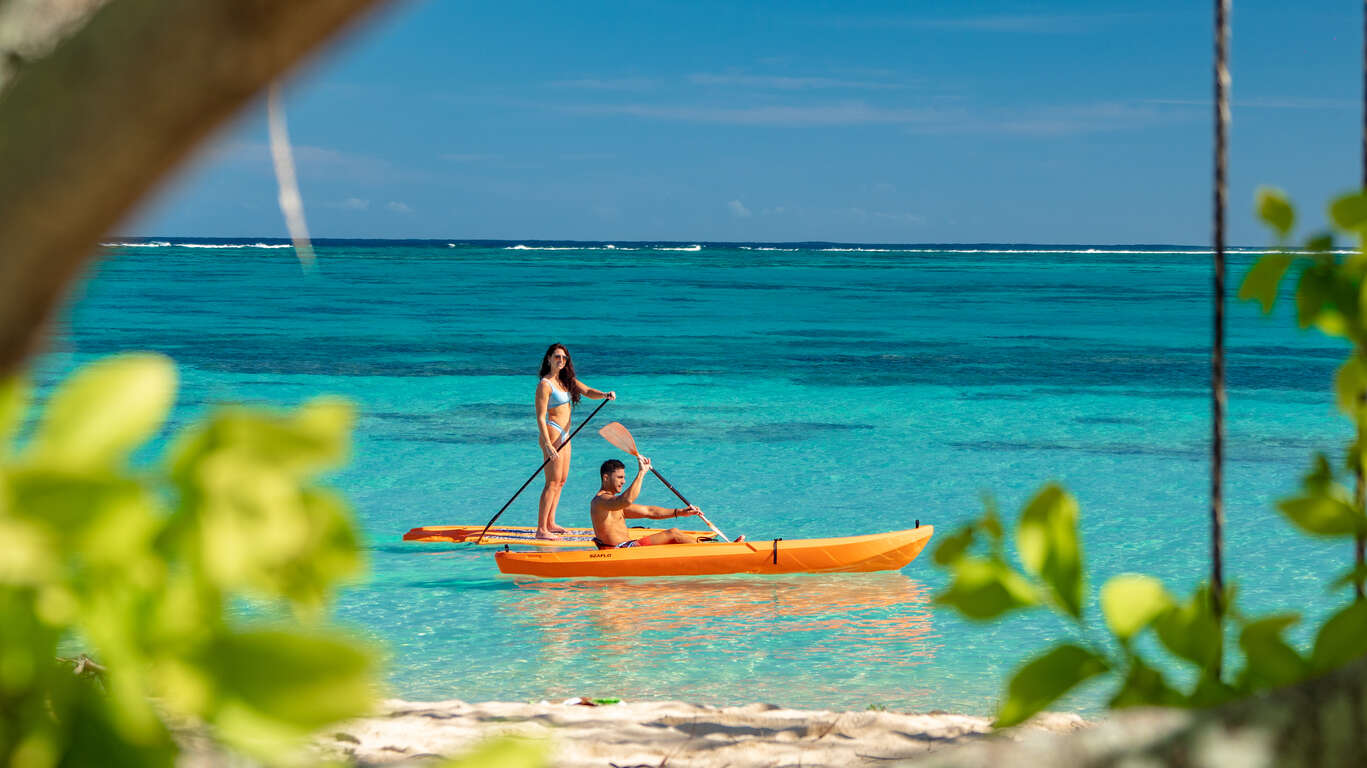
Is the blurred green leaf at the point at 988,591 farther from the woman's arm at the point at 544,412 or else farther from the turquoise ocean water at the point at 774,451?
the woman's arm at the point at 544,412

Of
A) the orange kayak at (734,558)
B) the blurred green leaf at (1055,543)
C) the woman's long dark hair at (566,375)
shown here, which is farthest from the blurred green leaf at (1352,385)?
the woman's long dark hair at (566,375)

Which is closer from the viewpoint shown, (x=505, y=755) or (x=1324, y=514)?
(x=505, y=755)

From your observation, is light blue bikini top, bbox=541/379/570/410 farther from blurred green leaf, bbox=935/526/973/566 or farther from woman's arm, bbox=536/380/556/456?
blurred green leaf, bbox=935/526/973/566

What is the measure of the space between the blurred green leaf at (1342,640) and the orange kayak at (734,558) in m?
6.79

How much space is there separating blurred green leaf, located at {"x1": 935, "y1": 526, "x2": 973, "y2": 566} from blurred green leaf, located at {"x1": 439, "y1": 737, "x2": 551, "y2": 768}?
0.42 metres

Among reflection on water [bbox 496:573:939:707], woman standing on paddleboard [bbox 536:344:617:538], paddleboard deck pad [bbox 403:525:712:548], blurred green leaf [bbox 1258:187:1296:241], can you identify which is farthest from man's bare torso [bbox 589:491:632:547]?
blurred green leaf [bbox 1258:187:1296:241]

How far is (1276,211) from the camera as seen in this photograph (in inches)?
40.3

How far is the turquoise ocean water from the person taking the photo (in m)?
6.40

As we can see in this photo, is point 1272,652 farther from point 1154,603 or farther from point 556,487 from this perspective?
point 556,487

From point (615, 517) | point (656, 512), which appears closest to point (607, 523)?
point (615, 517)

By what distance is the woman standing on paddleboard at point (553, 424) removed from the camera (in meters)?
8.70

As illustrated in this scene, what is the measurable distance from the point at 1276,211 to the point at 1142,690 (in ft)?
1.59

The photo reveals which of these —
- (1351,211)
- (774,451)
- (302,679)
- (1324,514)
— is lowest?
(774,451)

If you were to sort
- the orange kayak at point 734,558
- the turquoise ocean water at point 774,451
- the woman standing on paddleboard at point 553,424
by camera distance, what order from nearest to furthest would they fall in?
the turquoise ocean water at point 774,451 < the orange kayak at point 734,558 < the woman standing on paddleboard at point 553,424
